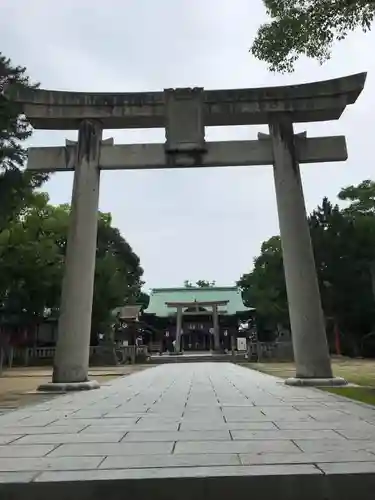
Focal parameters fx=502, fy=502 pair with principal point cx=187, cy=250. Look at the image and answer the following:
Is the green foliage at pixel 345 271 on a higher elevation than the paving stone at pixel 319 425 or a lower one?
higher

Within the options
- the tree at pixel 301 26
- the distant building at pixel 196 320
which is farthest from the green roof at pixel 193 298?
the tree at pixel 301 26

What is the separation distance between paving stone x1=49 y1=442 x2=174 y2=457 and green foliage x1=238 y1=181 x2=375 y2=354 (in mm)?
25814

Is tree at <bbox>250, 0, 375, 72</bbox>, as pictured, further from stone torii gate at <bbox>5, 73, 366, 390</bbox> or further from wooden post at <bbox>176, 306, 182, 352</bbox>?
wooden post at <bbox>176, 306, 182, 352</bbox>

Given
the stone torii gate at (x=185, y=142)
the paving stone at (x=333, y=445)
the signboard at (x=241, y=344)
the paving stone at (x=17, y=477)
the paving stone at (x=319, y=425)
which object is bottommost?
the paving stone at (x=17, y=477)

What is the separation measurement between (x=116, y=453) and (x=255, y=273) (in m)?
32.5

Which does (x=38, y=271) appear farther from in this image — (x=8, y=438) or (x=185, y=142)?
(x=8, y=438)

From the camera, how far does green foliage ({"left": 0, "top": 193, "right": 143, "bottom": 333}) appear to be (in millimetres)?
24812

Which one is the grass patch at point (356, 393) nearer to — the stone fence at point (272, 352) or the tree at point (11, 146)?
the tree at point (11, 146)

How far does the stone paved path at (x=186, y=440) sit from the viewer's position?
3.19 meters

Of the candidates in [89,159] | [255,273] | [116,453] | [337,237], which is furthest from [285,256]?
[255,273]

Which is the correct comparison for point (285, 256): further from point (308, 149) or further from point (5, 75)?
point (5, 75)

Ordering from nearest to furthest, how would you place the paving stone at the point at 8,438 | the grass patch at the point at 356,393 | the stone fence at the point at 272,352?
the paving stone at the point at 8,438, the grass patch at the point at 356,393, the stone fence at the point at 272,352

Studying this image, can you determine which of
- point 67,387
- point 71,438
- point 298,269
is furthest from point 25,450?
point 298,269

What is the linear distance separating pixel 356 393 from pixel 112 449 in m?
6.15
